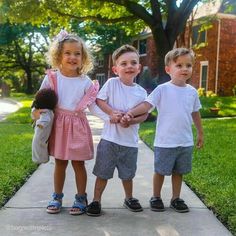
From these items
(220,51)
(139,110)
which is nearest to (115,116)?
(139,110)

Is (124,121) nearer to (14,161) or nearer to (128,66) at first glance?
(128,66)

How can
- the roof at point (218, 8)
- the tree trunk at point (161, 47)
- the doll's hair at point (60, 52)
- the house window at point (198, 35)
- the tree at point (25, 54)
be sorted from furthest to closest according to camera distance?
the tree at point (25, 54) → the house window at point (198, 35) → the roof at point (218, 8) → the tree trunk at point (161, 47) → the doll's hair at point (60, 52)

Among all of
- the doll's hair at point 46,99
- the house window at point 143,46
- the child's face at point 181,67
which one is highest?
the house window at point 143,46

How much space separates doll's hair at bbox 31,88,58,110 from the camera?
379 cm

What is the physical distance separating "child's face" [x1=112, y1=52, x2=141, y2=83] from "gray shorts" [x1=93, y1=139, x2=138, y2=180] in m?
0.61

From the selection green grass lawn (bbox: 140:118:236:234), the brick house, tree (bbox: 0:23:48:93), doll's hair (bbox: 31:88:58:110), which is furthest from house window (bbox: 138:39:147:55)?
doll's hair (bbox: 31:88:58:110)

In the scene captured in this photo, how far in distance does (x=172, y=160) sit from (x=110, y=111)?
2.42ft

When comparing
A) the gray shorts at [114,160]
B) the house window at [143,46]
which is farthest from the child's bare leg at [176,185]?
the house window at [143,46]

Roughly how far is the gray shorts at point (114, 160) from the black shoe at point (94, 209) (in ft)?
0.82

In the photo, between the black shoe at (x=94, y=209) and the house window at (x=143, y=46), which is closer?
the black shoe at (x=94, y=209)

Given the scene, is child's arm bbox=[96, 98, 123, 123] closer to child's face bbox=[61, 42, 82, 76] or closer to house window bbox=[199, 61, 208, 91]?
child's face bbox=[61, 42, 82, 76]

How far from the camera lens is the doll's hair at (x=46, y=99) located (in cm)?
379

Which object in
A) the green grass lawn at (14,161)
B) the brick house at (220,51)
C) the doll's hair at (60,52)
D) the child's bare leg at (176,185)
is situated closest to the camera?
the doll's hair at (60,52)

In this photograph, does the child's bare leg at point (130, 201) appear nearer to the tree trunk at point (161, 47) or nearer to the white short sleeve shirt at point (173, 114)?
the white short sleeve shirt at point (173, 114)
